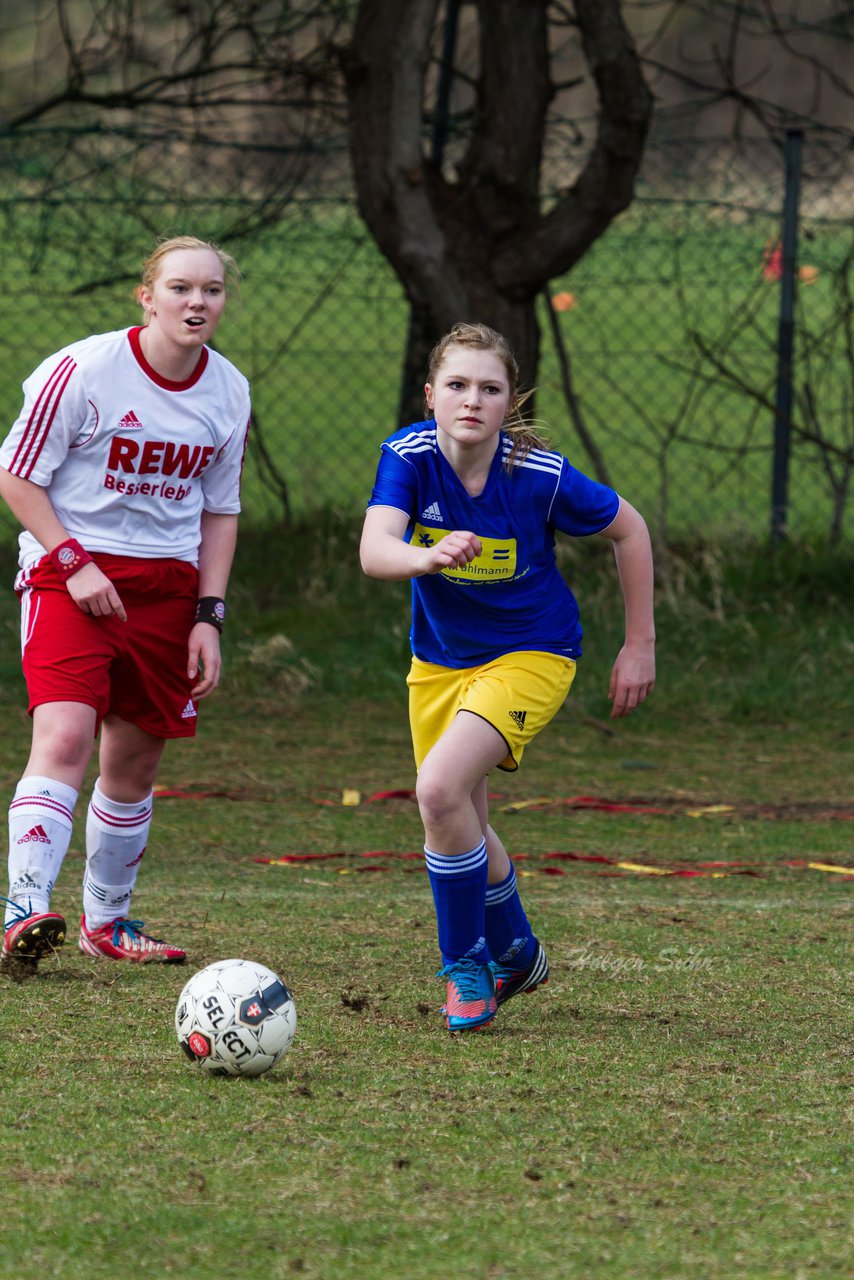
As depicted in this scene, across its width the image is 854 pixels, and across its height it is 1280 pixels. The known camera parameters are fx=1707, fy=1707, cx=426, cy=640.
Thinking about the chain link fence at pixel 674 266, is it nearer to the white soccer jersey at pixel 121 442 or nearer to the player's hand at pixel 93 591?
the white soccer jersey at pixel 121 442

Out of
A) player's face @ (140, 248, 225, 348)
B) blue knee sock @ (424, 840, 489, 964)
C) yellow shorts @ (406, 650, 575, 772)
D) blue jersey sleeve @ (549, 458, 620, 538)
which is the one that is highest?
player's face @ (140, 248, 225, 348)

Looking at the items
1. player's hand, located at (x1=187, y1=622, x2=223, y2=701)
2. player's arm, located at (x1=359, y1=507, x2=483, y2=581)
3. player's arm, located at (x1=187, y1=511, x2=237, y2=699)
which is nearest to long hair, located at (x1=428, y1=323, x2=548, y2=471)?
player's arm, located at (x1=359, y1=507, x2=483, y2=581)

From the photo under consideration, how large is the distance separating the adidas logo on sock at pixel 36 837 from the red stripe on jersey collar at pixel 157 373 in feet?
3.70

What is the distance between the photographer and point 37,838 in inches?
161

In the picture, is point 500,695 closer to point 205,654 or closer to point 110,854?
point 205,654

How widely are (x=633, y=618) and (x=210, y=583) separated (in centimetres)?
112

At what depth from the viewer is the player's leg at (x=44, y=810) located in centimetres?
404

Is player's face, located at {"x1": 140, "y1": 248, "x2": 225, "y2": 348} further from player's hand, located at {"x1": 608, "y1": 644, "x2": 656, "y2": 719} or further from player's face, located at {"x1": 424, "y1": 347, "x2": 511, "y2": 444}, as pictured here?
player's hand, located at {"x1": 608, "y1": 644, "x2": 656, "y2": 719}

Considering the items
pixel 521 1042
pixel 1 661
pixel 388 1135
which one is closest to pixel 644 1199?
pixel 388 1135

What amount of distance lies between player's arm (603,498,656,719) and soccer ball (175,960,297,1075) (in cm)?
112

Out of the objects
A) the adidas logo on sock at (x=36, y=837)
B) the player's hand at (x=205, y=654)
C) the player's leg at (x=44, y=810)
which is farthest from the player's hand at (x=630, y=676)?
the adidas logo on sock at (x=36, y=837)

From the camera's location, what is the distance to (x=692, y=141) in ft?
32.1

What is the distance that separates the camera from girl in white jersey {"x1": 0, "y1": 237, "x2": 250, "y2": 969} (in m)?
4.12

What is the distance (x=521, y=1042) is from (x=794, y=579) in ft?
19.9
